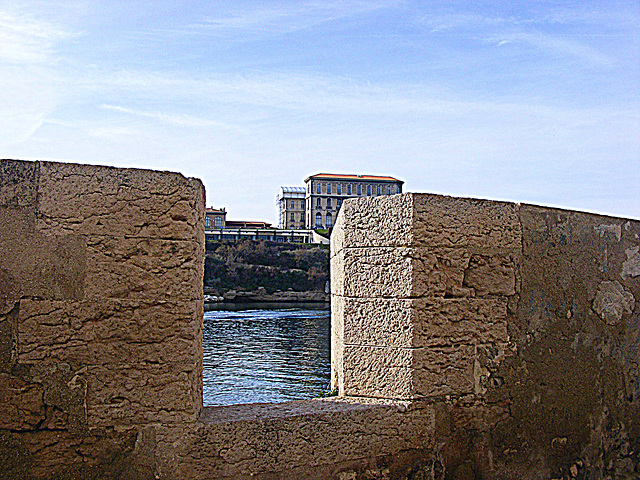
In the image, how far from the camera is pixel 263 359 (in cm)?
1365

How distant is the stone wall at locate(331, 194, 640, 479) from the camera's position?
2246mm

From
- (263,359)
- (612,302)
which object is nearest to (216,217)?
(263,359)

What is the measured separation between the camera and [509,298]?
Answer: 7.91ft

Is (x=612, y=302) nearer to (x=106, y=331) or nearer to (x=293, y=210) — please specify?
(x=106, y=331)

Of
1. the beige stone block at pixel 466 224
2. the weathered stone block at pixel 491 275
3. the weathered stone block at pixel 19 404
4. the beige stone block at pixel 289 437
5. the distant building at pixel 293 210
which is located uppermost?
the distant building at pixel 293 210

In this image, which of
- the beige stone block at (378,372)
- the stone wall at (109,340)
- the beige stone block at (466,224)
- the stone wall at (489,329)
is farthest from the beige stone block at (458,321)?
the stone wall at (109,340)

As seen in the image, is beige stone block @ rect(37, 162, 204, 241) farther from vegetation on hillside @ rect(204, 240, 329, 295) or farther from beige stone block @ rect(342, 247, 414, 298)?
vegetation on hillside @ rect(204, 240, 329, 295)

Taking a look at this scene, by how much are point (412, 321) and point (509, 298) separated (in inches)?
20.0

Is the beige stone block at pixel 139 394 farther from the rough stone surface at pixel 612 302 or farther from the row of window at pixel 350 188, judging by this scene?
the row of window at pixel 350 188

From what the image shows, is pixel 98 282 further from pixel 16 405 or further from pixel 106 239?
pixel 16 405

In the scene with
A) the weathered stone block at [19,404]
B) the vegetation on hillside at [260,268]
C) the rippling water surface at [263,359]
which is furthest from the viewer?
the vegetation on hillside at [260,268]

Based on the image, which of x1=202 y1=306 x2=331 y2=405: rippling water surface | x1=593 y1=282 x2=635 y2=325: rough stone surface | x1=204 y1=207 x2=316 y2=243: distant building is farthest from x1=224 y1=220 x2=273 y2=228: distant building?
x1=593 y1=282 x2=635 y2=325: rough stone surface

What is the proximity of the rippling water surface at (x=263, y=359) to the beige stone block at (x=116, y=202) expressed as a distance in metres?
3.17

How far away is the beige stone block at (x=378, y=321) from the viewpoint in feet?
7.29
